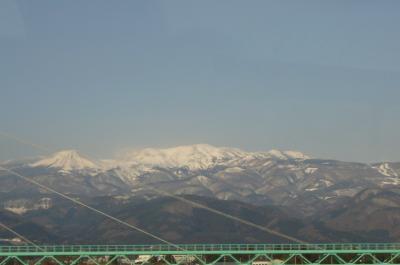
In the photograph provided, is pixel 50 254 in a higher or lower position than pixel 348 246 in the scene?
lower

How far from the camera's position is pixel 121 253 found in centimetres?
13250

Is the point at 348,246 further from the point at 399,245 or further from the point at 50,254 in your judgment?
the point at 50,254

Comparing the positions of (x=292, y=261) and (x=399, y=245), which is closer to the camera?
(x=399, y=245)

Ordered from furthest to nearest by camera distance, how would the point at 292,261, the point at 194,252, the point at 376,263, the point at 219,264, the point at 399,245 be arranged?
the point at 292,261, the point at 219,264, the point at 399,245, the point at 376,263, the point at 194,252

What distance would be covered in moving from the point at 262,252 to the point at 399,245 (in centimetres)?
4235

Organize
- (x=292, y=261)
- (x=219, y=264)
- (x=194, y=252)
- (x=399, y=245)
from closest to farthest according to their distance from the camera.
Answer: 1. (x=194, y=252)
2. (x=399, y=245)
3. (x=219, y=264)
4. (x=292, y=261)

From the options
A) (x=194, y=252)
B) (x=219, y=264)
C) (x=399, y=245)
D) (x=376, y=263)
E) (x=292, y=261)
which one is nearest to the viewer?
(x=194, y=252)

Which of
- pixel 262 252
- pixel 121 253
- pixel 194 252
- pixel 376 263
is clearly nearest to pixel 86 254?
pixel 121 253

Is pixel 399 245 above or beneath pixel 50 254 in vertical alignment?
above

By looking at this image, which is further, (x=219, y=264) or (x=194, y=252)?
(x=219, y=264)

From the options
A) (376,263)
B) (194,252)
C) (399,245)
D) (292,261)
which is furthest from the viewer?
(292,261)

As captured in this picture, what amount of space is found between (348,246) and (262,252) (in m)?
43.8

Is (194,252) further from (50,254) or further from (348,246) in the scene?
(348,246)

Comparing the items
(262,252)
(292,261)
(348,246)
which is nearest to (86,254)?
(262,252)
